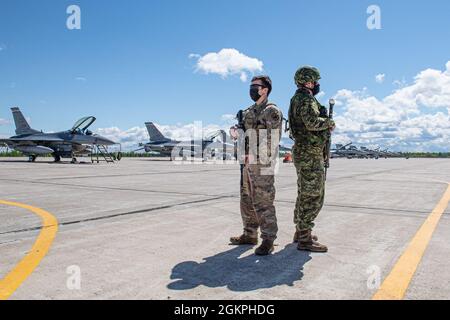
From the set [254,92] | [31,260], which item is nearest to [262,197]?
[254,92]

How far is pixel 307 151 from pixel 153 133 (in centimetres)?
4672

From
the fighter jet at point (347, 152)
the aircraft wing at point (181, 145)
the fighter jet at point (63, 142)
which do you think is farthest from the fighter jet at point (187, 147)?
the fighter jet at point (347, 152)

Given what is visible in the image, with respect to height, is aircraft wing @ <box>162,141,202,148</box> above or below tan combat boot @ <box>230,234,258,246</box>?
above

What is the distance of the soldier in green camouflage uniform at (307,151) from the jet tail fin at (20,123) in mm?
37133

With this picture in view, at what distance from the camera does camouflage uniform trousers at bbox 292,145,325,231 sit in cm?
454

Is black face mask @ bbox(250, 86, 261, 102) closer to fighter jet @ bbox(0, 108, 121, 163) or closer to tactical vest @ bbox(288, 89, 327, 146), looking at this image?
tactical vest @ bbox(288, 89, 327, 146)

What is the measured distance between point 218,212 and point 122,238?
8.11 ft

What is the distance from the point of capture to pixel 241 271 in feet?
11.8

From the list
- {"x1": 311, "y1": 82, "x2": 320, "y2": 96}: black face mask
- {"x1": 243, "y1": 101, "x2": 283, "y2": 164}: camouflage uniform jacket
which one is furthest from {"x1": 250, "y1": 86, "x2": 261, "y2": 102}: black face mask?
{"x1": 311, "y1": 82, "x2": 320, "y2": 96}: black face mask

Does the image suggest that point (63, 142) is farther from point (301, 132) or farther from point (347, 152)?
point (347, 152)

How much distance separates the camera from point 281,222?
242 inches

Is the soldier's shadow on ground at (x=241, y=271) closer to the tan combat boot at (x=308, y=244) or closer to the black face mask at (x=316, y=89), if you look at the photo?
the tan combat boot at (x=308, y=244)

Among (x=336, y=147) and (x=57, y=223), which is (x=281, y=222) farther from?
(x=336, y=147)

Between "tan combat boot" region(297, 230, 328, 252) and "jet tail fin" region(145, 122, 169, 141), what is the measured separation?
45.9 m
